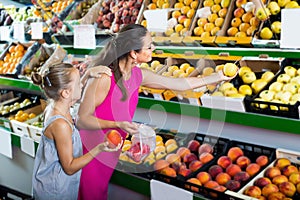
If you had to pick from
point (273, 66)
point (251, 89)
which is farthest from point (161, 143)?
point (273, 66)

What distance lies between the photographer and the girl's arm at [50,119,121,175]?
6.62 feet

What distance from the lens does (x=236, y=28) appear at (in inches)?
102

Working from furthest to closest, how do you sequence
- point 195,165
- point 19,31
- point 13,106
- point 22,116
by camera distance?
point 19,31, point 13,106, point 22,116, point 195,165

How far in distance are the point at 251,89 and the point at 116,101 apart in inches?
30.8

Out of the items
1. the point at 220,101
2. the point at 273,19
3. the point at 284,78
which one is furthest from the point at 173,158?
the point at 273,19

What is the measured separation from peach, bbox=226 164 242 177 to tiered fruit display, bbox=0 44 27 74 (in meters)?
2.72

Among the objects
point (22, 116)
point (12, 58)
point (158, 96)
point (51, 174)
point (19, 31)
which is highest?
point (158, 96)

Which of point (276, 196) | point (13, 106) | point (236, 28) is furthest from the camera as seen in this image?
point (13, 106)

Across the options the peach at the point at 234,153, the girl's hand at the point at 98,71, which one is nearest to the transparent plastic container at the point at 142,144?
the girl's hand at the point at 98,71

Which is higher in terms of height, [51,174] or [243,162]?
[243,162]

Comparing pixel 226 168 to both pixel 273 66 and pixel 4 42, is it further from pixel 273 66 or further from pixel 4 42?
pixel 4 42

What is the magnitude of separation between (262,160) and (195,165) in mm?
352

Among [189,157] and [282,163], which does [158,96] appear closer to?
[189,157]

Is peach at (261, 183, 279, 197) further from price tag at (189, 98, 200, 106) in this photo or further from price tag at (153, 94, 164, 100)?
price tag at (153, 94, 164, 100)
